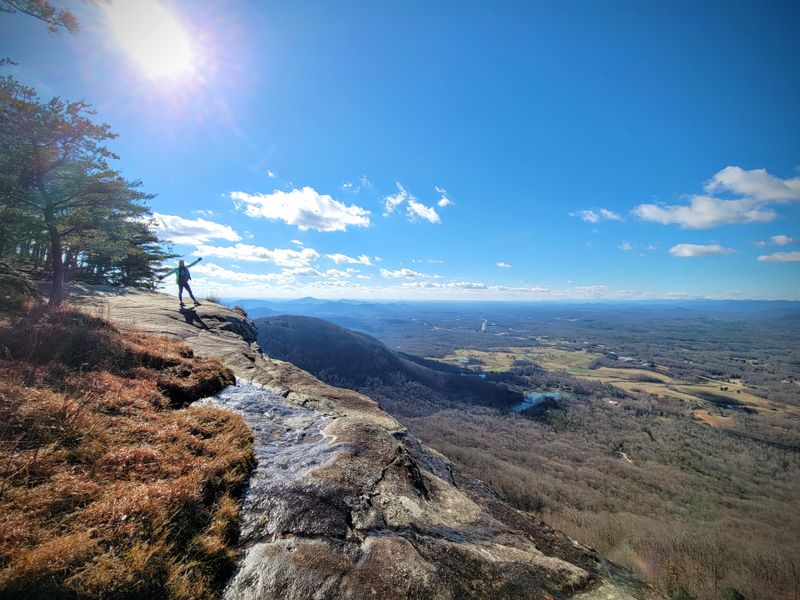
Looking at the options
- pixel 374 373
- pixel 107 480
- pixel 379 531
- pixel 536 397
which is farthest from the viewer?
pixel 374 373

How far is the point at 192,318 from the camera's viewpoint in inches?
799

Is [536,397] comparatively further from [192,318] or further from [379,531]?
[379,531]

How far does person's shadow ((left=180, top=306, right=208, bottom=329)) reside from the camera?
19641mm

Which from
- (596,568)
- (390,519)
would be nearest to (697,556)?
(596,568)

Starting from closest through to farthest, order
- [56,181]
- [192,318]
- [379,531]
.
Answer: [379,531] → [56,181] → [192,318]

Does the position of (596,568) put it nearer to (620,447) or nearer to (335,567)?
(335,567)

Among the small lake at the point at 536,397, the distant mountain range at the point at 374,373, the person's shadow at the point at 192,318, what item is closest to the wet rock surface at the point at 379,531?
the person's shadow at the point at 192,318

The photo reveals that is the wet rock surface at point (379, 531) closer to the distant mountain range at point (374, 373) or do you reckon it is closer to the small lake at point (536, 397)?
the distant mountain range at point (374, 373)

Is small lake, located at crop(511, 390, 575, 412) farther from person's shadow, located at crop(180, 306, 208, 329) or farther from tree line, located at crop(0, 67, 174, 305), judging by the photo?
tree line, located at crop(0, 67, 174, 305)

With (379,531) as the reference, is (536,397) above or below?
below

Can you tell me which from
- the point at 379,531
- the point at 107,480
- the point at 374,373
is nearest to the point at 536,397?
the point at 374,373

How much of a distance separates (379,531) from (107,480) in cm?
400

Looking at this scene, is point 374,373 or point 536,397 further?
point 374,373

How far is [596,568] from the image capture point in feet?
17.8
